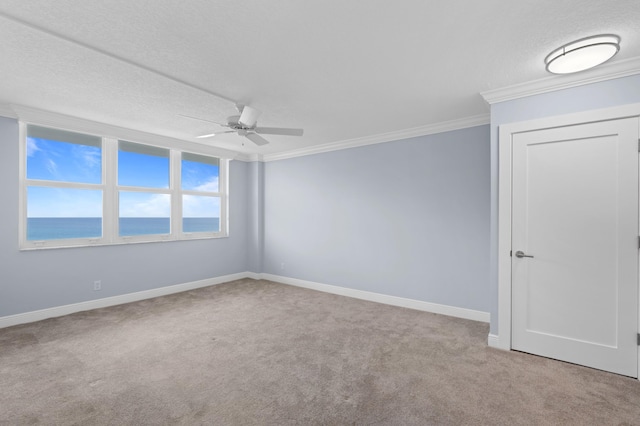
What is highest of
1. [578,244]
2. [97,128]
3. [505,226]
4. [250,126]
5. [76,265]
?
[97,128]

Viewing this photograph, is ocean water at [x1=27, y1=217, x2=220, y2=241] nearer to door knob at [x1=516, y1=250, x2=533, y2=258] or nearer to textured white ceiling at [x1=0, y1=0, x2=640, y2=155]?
textured white ceiling at [x1=0, y1=0, x2=640, y2=155]

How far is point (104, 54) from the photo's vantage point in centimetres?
230

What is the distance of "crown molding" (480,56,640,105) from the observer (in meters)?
2.38

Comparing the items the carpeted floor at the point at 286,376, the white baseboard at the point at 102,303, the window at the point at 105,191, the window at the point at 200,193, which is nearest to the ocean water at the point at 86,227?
the window at the point at 105,191

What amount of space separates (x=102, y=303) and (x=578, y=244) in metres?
5.65

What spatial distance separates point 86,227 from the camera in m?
4.11

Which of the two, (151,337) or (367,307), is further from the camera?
(367,307)

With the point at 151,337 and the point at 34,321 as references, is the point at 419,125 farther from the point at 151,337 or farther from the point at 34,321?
the point at 34,321

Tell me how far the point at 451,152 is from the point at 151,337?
4245 mm

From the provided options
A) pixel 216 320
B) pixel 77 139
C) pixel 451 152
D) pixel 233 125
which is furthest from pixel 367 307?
pixel 77 139

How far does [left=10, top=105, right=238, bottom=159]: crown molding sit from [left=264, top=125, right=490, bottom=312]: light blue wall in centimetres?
167

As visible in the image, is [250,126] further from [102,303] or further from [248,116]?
[102,303]

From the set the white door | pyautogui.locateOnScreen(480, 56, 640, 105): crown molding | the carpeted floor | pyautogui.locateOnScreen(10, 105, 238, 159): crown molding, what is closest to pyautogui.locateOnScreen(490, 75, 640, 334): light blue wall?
pyautogui.locateOnScreen(480, 56, 640, 105): crown molding

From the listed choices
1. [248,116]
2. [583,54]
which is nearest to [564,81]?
[583,54]
